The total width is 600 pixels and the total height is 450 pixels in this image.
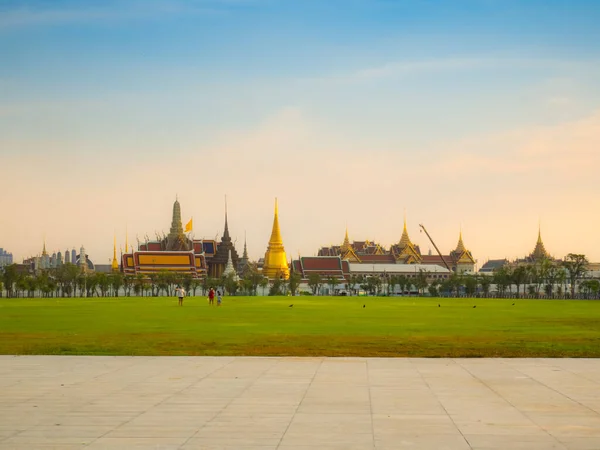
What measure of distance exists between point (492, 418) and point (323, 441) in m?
2.72

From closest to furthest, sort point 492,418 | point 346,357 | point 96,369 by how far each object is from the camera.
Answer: point 492,418, point 96,369, point 346,357

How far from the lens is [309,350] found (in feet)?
67.8

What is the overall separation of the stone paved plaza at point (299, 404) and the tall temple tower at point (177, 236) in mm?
164367

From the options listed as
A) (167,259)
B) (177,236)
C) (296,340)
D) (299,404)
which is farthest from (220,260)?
(299,404)

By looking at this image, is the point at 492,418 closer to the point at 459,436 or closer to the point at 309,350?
the point at 459,436

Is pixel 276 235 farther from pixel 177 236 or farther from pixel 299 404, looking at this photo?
pixel 299 404

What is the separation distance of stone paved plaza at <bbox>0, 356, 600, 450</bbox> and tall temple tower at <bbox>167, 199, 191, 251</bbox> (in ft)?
539

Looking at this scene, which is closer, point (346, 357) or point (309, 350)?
point (346, 357)

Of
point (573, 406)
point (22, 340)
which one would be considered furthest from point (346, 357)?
point (22, 340)

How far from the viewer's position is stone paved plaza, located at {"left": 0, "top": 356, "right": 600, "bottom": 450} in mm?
9594

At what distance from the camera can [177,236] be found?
A: 599 ft

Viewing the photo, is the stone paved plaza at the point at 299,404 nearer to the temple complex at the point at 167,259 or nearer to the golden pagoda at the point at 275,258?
the temple complex at the point at 167,259

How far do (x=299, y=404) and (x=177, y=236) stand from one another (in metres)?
173

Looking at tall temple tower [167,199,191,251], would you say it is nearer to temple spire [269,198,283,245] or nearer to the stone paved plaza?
temple spire [269,198,283,245]
